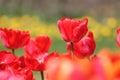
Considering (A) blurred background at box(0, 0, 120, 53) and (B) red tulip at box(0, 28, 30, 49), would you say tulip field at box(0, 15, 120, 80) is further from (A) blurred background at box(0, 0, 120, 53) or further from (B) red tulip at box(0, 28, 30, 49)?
(A) blurred background at box(0, 0, 120, 53)

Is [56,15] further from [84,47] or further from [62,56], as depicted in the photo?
[62,56]

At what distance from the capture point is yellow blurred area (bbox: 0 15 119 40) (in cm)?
409

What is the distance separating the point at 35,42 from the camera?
812mm

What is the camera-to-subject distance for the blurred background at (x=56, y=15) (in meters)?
4.09

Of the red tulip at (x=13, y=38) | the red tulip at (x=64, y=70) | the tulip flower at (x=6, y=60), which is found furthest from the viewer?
the red tulip at (x=13, y=38)

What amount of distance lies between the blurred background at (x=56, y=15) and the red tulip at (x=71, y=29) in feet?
9.96

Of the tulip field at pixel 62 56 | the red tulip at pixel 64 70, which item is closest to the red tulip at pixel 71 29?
the tulip field at pixel 62 56

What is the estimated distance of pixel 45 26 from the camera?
14.0 ft

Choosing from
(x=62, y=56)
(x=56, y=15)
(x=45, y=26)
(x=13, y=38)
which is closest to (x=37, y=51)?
(x=13, y=38)

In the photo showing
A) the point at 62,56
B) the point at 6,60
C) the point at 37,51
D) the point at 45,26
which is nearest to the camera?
the point at 62,56

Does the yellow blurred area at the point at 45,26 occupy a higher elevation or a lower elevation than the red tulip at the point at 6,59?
lower

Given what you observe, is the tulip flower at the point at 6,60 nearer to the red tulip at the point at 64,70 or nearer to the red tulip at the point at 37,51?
the red tulip at the point at 37,51

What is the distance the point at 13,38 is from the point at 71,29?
94 mm

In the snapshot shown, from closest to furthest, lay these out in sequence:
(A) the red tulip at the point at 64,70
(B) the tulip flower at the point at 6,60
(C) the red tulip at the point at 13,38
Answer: (A) the red tulip at the point at 64,70
(B) the tulip flower at the point at 6,60
(C) the red tulip at the point at 13,38
